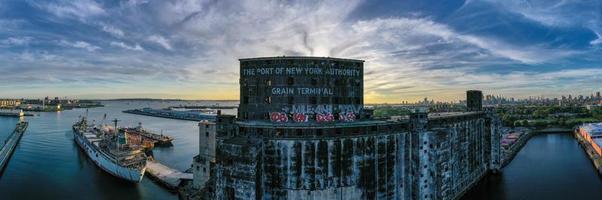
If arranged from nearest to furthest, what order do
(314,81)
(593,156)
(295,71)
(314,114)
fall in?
(295,71)
(314,114)
(314,81)
(593,156)

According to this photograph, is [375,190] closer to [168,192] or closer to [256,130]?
[256,130]

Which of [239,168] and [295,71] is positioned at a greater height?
[295,71]

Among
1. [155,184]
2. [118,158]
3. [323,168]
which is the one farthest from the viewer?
[118,158]

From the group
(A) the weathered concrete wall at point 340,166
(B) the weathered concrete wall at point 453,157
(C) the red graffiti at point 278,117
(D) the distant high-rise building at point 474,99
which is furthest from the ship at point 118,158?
(D) the distant high-rise building at point 474,99

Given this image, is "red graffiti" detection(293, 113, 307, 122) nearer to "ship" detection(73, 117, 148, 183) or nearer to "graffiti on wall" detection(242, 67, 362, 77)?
"graffiti on wall" detection(242, 67, 362, 77)

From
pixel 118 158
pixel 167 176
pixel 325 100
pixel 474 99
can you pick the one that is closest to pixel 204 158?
pixel 167 176

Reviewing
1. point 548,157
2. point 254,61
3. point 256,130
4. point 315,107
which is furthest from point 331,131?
point 548,157

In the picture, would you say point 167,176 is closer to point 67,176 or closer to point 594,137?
point 67,176
